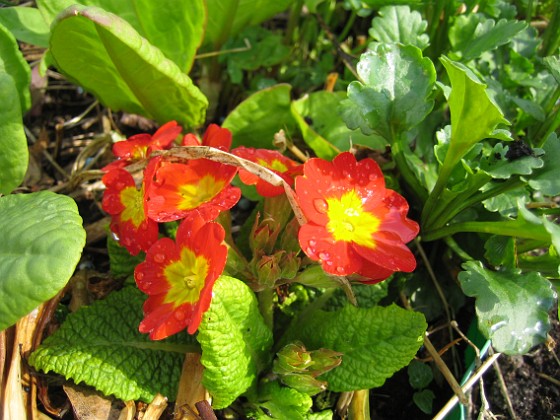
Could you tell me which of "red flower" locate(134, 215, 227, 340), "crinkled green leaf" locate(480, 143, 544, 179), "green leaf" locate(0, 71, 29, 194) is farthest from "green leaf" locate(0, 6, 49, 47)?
"crinkled green leaf" locate(480, 143, 544, 179)

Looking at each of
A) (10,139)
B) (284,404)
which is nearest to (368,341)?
(284,404)

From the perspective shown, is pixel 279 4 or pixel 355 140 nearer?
pixel 355 140

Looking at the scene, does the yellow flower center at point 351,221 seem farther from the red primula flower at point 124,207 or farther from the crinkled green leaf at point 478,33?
the crinkled green leaf at point 478,33

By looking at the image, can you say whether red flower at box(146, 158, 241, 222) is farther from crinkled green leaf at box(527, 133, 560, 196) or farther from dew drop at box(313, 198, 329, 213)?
crinkled green leaf at box(527, 133, 560, 196)

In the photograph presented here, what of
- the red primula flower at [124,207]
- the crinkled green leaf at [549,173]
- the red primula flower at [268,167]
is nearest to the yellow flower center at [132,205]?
the red primula flower at [124,207]

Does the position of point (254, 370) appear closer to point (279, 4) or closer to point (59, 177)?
point (59, 177)

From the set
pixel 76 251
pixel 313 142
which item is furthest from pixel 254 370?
pixel 313 142

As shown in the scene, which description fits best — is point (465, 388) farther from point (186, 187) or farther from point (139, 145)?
point (139, 145)
